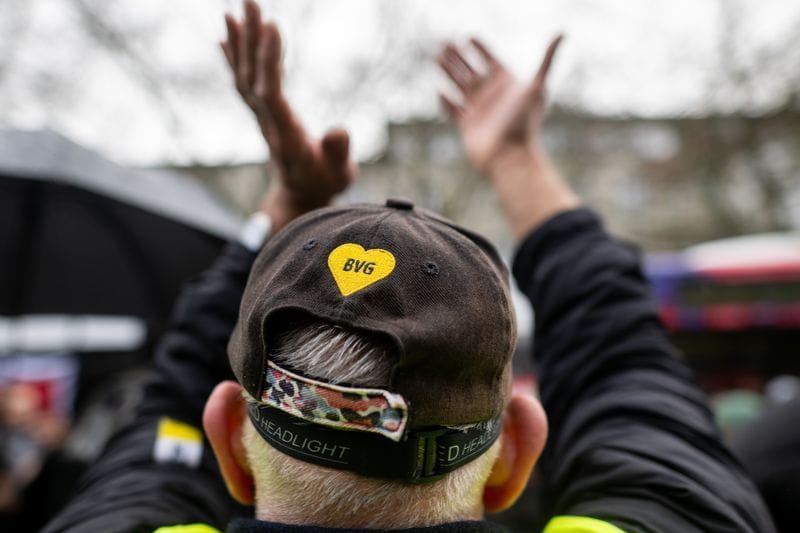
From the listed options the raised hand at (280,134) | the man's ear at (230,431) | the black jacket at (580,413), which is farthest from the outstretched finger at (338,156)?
the man's ear at (230,431)

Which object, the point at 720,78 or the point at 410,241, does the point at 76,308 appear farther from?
the point at 720,78

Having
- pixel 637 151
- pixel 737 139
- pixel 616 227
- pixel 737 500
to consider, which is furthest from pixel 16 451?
pixel 616 227

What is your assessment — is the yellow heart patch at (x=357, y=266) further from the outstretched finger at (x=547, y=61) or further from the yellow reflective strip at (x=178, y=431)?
the outstretched finger at (x=547, y=61)

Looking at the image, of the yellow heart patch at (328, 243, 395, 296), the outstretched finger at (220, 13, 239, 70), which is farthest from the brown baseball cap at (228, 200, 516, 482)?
the outstretched finger at (220, 13, 239, 70)

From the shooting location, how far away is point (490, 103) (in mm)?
1870

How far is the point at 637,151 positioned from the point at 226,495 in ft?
66.9

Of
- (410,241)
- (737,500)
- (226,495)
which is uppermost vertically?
(410,241)

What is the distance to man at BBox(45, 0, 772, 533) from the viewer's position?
0.82m

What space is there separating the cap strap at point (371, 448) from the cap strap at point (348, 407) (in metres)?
0.02

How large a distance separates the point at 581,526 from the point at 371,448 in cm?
39

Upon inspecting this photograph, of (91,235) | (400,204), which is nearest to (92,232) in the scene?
(91,235)

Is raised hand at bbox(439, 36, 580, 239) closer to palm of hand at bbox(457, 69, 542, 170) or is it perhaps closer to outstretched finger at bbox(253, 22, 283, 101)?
palm of hand at bbox(457, 69, 542, 170)

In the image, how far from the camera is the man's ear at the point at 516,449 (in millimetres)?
1058

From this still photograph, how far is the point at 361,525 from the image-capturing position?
2.76 feet
